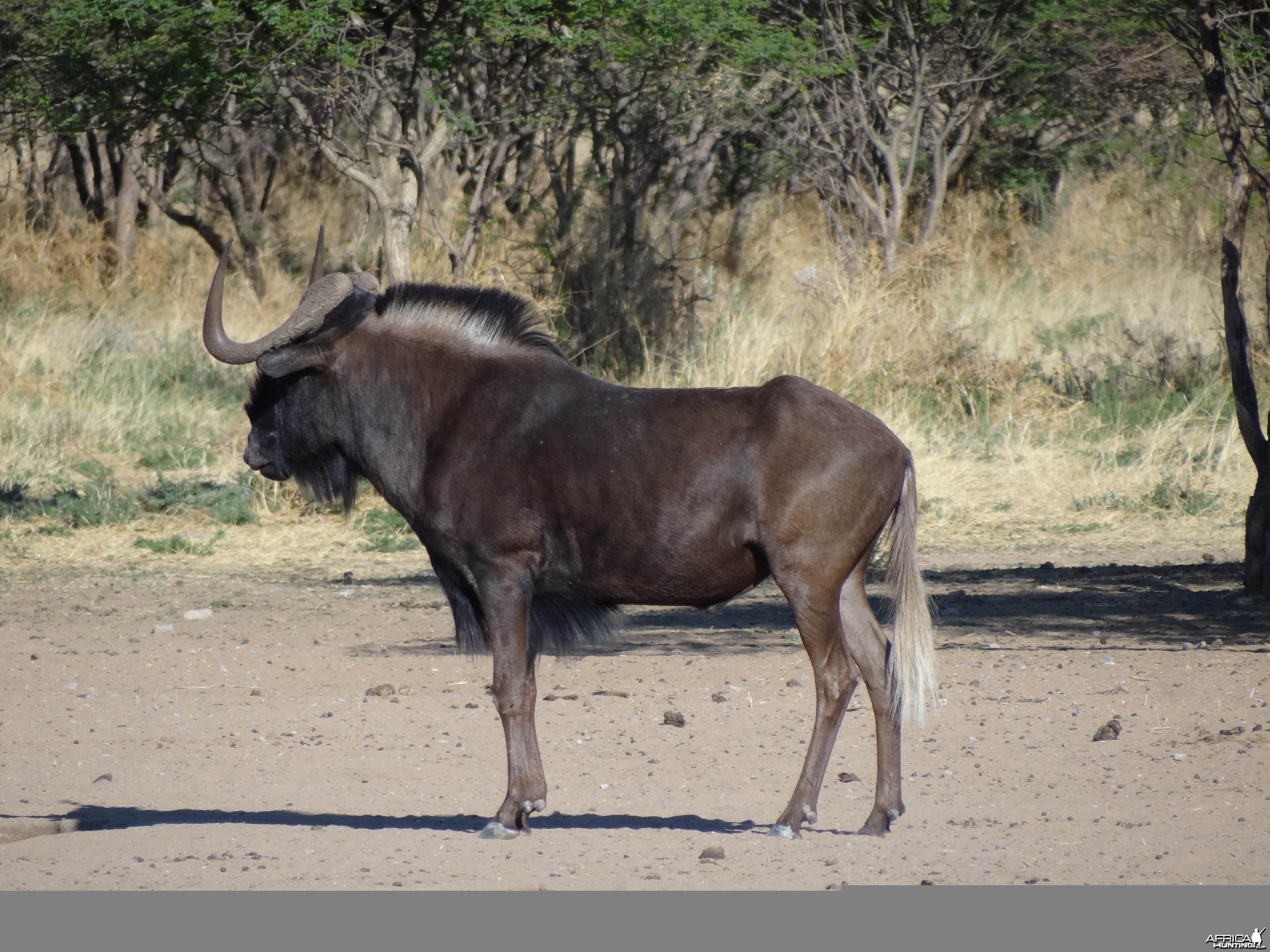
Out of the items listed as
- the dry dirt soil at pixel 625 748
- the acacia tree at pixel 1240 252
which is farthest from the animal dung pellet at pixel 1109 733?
the acacia tree at pixel 1240 252

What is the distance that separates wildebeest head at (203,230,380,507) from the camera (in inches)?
232

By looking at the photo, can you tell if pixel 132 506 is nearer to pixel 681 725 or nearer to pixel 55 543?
pixel 55 543

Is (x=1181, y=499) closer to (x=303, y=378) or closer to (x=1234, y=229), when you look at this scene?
(x=1234, y=229)

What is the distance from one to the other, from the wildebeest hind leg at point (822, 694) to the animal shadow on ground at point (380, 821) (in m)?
0.22

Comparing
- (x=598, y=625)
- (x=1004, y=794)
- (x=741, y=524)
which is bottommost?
(x=1004, y=794)

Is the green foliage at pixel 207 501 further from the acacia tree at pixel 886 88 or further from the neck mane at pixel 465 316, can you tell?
the acacia tree at pixel 886 88

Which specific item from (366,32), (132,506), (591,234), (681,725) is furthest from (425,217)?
(681,725)

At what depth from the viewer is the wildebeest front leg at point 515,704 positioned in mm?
5676

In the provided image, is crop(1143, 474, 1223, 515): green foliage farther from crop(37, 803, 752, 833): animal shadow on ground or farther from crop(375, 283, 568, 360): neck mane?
crop(375, 283, 568, 360): neck mane

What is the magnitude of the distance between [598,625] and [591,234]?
42.8ft

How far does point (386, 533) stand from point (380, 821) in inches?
287

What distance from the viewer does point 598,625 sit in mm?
5918

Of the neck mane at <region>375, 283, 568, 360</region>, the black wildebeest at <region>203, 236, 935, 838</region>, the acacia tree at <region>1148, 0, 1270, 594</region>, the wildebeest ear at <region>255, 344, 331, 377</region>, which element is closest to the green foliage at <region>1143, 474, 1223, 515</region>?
the acacia tree at <region>1148, 0, 1270, 594</region>

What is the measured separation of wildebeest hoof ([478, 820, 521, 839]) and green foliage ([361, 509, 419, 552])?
740 cm
